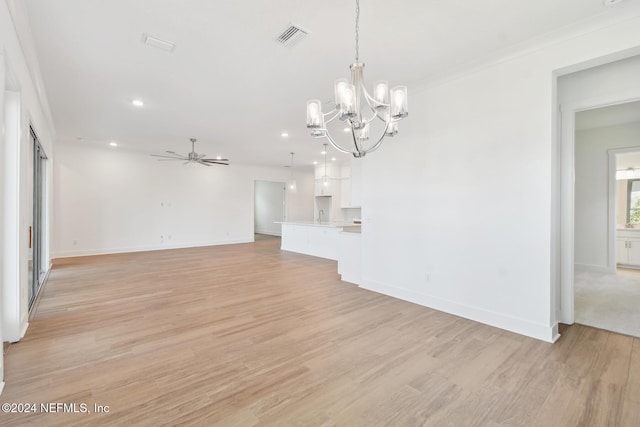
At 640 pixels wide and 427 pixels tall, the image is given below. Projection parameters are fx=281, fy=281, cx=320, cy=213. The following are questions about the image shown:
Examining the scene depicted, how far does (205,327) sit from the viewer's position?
2996mm

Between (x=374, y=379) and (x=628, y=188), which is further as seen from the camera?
(x=628, y=188)

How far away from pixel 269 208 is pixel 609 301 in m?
11.6

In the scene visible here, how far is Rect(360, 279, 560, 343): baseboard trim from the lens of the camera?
2.74m

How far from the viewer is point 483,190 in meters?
3.14

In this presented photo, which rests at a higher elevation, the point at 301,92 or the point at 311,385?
the point at 301,92

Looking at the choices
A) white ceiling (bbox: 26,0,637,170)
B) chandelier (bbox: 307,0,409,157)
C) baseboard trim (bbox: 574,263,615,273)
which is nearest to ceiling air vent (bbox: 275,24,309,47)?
white ceiling (bbox: 26,0,637,170)

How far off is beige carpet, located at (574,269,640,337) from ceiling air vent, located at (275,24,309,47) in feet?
14.0

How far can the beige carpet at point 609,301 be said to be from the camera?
3.09m

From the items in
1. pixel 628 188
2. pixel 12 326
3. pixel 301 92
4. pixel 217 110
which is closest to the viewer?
pixel 12 326

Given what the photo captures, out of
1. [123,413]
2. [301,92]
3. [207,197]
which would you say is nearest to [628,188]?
[301,92]

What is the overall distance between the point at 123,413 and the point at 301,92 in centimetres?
375

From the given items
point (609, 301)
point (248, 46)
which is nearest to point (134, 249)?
point (248, 46)

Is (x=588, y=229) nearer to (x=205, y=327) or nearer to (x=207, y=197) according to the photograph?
(x=205, y=327)

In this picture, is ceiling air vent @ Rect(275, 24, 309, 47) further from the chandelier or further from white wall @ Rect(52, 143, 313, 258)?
white wall @ Rect(52, 143, 313, 258)
